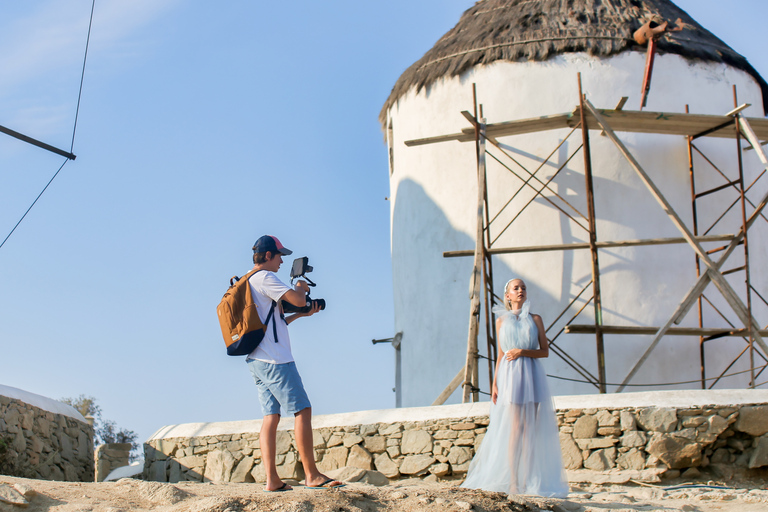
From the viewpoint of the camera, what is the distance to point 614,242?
9.26m

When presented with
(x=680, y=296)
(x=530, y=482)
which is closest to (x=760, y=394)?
(x=530, y=482)

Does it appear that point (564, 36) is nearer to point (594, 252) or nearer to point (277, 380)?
point (594, 252)

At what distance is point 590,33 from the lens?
34.7 ft

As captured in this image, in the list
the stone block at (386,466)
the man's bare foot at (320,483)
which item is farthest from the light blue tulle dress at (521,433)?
the stone block at (386,466)

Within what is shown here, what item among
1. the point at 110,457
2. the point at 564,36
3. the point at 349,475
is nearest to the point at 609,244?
the point at 564,36

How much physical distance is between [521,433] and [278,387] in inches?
59.9

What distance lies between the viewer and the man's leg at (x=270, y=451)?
15.2 feet

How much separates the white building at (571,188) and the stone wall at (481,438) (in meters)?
2.78

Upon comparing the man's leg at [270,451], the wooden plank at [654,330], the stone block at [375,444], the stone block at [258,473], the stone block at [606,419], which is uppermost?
the wooden plank at [654,330]

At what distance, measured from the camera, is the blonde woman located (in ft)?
16.4

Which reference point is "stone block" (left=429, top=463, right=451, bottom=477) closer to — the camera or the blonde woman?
the blonde woman

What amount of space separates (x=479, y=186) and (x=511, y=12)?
3106 mm

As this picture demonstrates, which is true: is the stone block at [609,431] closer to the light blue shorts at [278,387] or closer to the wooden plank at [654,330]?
the wooden plank at [654,330]

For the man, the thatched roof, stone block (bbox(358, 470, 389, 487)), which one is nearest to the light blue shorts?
the man
